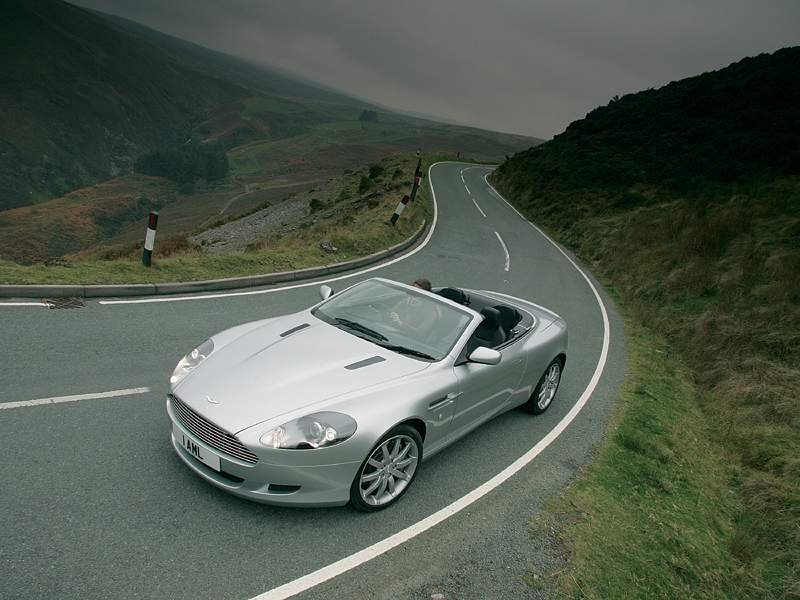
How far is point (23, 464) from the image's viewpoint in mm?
4016

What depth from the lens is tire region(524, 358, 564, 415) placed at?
653 centimetres

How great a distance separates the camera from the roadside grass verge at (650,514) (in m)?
4.13

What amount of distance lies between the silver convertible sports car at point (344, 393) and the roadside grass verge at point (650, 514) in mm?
1253

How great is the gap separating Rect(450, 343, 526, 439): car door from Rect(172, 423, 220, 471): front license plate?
6.84 ft

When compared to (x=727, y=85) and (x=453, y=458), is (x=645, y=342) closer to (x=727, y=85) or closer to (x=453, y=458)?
(x=453, y=458)

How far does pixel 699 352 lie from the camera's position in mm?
10461

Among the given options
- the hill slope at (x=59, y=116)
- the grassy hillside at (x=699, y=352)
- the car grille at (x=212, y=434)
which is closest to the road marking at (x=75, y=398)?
the car grille at (x=212, y=434)

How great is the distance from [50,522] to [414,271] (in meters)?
10.1

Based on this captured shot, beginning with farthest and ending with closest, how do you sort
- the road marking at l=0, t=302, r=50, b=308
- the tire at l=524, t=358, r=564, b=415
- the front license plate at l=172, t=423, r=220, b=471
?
the road marking at l=0, t=302, r=50, b=308 → the tire at l=524, t=358, r=564, b=415 → the front license plate at l=172, t=423, r=220, b=471

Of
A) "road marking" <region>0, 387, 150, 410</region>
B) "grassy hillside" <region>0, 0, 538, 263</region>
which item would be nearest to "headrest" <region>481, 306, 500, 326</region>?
"road marking" <region>0, 387, 150, 410</region>

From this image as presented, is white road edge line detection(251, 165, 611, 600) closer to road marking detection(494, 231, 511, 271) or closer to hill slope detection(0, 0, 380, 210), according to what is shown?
road marking detection(494, 231, 511, 271)

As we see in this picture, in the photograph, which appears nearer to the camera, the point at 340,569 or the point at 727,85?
the point at 340,569

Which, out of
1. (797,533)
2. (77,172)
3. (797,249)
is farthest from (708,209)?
(77,172)

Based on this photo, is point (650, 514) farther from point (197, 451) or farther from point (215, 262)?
point (215, 262)
